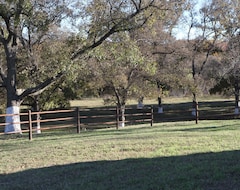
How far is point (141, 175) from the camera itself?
24.7 ft

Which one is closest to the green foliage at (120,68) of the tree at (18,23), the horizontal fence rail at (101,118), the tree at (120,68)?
the tree at (120,68)

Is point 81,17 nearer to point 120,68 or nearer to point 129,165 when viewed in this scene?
point 120,68

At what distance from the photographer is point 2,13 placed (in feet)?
67.8

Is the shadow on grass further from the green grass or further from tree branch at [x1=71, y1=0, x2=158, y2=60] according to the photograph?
tree branch at [x1=71, y1=0, x2=158, y2=60]

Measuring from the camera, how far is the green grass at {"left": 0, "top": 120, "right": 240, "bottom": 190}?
6.88 meters

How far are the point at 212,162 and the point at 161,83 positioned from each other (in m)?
23.7

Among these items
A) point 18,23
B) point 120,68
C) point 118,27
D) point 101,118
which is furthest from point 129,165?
point 101,118

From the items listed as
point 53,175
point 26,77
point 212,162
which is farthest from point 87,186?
point 26,77

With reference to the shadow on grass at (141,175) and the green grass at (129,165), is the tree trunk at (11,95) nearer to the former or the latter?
the green grass at (129,165)

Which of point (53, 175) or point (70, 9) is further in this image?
point (70, 9)

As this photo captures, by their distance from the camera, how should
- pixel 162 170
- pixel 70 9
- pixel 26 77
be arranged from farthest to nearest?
pixel 26 77
pixel 70 9
pixel 162 170

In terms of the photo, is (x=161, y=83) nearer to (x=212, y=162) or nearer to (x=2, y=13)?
(x=2, y=13)

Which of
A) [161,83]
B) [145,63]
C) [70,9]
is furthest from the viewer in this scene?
[161,83]

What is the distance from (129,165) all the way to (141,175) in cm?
121
